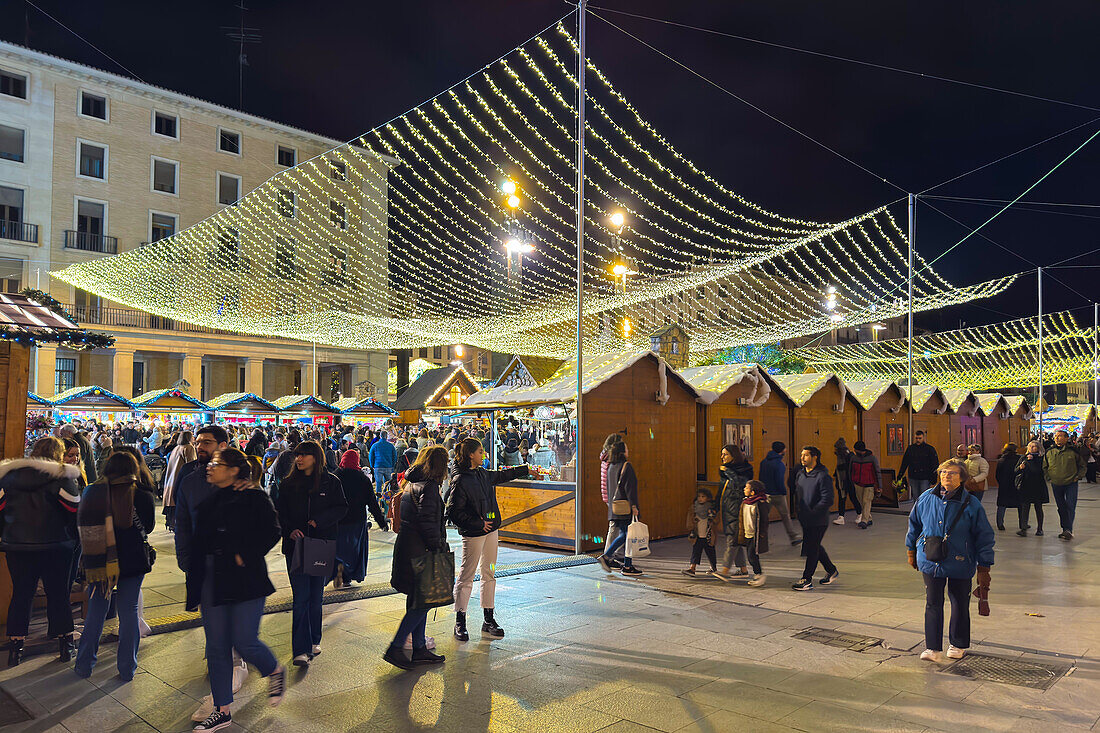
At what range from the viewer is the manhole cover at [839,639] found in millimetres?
5992

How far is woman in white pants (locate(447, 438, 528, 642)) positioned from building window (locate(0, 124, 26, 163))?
115 ft

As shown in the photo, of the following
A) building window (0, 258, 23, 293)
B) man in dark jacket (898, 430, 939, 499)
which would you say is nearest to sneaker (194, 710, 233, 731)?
man in dark jacket (898, 430, 939, 499)

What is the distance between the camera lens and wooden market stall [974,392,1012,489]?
23.1 m

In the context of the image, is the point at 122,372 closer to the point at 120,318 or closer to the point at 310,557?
the point at 120,318

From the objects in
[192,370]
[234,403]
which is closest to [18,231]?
[192,370]

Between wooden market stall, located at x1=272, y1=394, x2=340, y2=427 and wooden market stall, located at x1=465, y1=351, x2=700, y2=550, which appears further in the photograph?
wooden market stall, located at x1=272, y1=394, x2=340, y2=427

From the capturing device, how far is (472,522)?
236 inches

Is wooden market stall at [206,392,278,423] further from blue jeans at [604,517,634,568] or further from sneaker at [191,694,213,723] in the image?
sneaker at [191,694,213,723]

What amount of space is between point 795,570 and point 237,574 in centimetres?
689

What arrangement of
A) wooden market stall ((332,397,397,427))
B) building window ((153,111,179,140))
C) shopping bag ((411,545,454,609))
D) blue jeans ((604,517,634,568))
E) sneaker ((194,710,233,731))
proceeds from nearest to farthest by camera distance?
sneaker ((194,710,233,731))
shopping bag ((411,545,454,609))
blue jeans ((604,517,634,568))
wooden market stall ((332,397,397,427))
building window ((153,111,179,140))

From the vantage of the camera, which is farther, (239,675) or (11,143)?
(11,143)

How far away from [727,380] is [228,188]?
1312 inches

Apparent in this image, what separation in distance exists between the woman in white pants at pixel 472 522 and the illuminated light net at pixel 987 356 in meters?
21.8

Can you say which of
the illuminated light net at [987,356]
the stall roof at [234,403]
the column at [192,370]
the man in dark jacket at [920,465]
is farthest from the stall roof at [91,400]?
the illuminated light net at [987,356]
